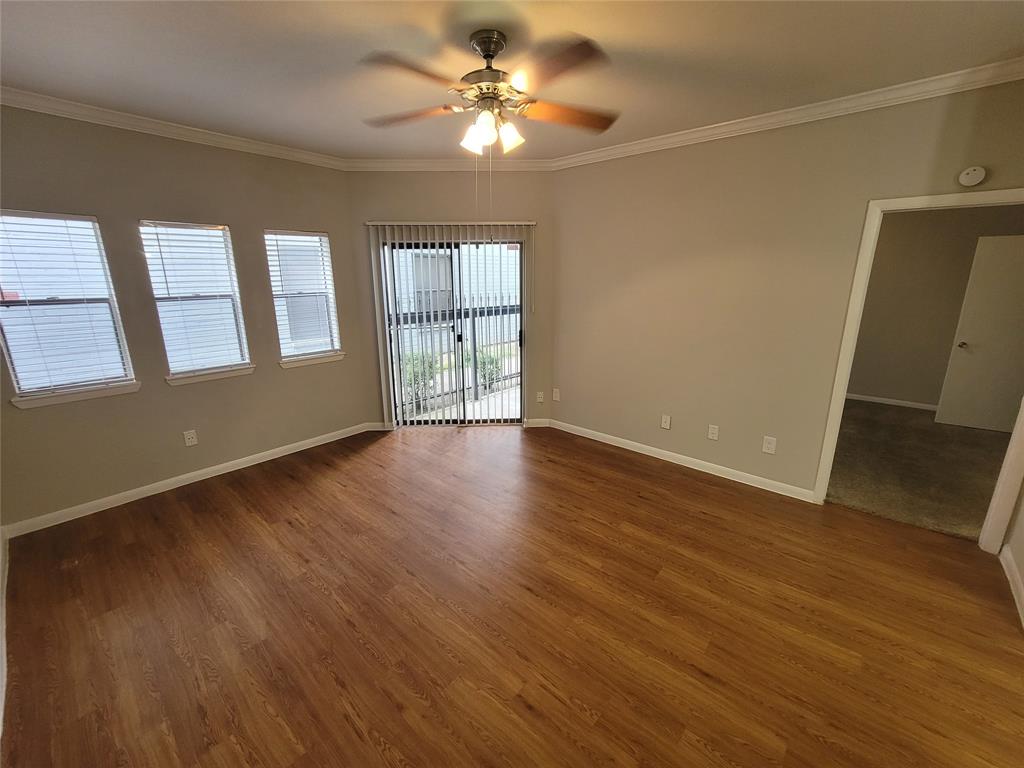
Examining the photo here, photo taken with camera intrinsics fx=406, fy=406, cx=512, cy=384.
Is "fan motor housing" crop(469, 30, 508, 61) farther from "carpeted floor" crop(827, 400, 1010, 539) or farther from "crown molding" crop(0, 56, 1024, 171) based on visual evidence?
"carpeted floor" crop(827, 400, 1010, 539)

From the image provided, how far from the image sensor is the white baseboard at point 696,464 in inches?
119

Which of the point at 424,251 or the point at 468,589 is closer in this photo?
the point at 468,589

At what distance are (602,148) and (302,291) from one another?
9.49 feet

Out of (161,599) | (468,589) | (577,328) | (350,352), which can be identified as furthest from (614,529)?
(350,352)

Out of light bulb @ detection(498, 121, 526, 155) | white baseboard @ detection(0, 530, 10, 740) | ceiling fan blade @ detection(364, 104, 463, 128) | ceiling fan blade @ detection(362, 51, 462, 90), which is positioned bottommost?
white baseboard @ detection(0, 530, 10, 740)

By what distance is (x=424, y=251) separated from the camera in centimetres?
393

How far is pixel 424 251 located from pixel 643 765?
385cm

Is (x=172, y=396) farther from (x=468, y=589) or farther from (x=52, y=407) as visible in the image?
(x=468, y=589)

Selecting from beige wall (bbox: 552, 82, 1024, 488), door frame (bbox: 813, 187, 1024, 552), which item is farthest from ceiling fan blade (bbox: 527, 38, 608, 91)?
door frame (bbox: 813, 187, 1024, 552)

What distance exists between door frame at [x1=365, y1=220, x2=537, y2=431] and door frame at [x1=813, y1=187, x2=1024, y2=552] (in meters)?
2.50

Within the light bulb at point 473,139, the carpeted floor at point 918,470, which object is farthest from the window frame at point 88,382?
the carpeted floor at point 918,470

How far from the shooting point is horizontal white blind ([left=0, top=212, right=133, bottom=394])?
2.39 m

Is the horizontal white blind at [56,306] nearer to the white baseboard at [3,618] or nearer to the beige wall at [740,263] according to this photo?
the white baseboard at [3,618]

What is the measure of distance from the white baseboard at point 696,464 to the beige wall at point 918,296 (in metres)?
3.18
